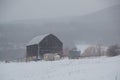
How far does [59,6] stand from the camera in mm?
3545

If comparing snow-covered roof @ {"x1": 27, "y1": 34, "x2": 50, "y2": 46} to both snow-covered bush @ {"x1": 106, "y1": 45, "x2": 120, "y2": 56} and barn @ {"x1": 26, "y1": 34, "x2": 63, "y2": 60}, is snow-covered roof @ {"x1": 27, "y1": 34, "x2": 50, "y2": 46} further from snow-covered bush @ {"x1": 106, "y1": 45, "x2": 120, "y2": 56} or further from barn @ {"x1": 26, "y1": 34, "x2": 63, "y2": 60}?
snow-covered bush @ {"x1": 106, "y1": 45, "x2": 120, "y2": 56}

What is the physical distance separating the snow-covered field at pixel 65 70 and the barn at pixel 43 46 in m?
0.11

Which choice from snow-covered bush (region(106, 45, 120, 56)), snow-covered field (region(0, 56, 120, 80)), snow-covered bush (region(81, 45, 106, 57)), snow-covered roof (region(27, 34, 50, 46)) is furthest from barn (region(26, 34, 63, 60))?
snow-covered bush (region(106, 45, 120, 56))

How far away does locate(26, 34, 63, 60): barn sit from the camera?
11.1 feet

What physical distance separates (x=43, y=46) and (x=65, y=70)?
42 cm

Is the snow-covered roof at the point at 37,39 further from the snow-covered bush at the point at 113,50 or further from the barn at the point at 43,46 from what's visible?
the snow-covered bush at the point at 113,50

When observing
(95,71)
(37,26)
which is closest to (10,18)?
(37,26)

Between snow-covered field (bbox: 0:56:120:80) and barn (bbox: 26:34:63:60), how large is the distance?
0.37 ft

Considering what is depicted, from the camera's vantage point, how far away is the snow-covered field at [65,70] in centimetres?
323

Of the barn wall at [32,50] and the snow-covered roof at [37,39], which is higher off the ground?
the snow-covered roof at [37,39]

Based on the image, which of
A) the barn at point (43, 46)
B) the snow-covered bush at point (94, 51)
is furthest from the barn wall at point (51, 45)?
the snow-covered bush at point (94, 51)

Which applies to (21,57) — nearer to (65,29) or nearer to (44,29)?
(44,29)

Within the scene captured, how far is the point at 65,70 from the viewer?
11.5ft

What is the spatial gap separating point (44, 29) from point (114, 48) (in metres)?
1.05
